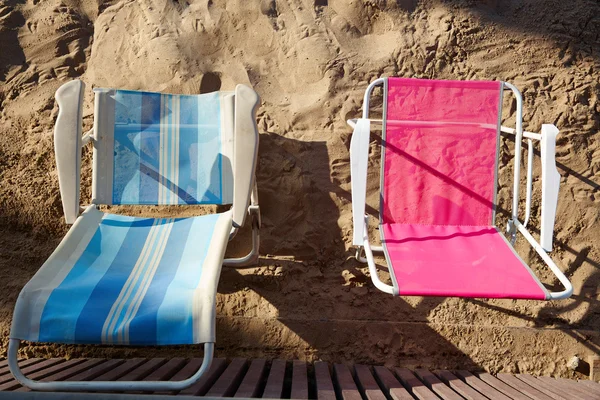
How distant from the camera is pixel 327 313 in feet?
9.95

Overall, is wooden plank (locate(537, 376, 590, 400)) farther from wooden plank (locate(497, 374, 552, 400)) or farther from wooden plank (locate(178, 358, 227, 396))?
wooden plank (locate(178, 358, 227, 396))

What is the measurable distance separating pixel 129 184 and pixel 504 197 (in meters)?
1.87

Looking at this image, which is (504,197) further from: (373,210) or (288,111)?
(288,111)

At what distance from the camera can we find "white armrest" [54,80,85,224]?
8.62 ft

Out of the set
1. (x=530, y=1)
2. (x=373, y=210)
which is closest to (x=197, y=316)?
(x=373, y=210)

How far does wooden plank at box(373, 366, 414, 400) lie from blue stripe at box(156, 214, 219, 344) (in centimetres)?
82

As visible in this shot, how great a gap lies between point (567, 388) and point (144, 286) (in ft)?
5.72

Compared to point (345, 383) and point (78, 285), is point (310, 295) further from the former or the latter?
point (78, 285)

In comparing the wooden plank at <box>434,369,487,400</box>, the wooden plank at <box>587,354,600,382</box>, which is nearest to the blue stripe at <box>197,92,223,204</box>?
the wooden plank at <box>434,369,487,400</box>

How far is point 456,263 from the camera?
251 cm

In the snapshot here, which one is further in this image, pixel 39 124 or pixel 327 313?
pixel 39 124

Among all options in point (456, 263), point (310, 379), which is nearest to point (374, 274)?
point (456, 263)

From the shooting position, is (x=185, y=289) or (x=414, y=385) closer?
(x=185, y=289)

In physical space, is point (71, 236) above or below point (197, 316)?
above
